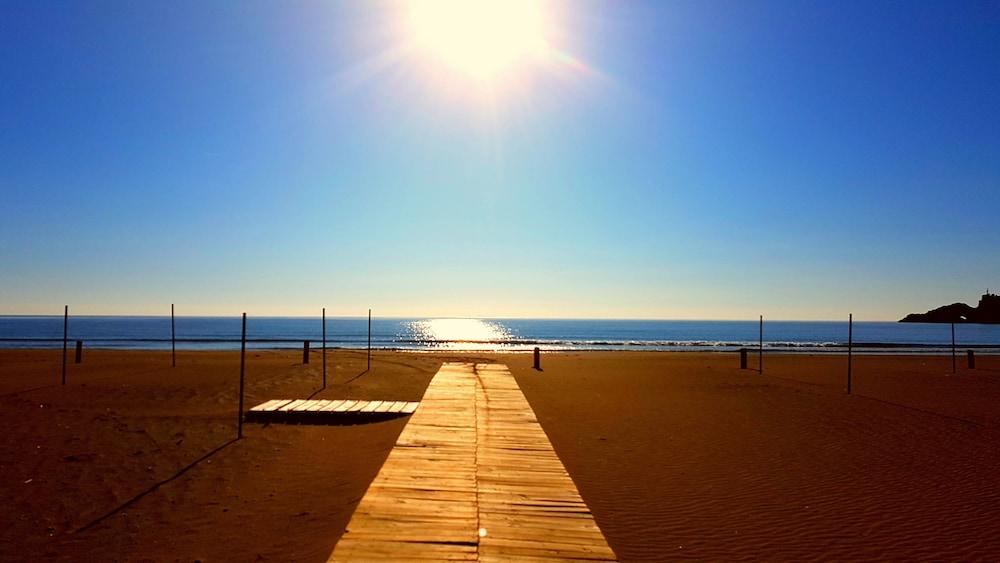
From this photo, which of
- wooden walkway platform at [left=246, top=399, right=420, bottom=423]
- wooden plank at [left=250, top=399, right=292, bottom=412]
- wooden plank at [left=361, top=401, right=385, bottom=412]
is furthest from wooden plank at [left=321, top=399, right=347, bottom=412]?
wooden plank at [left=250, top=399, right=292, bottom=412]

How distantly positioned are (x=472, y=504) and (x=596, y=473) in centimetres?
390

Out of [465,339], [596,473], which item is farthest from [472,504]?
[465,339]

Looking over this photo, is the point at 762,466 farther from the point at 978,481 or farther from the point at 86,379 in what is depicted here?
the point at 86,379

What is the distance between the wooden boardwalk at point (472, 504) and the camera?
4.75 m

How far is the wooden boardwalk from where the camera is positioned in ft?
15.6

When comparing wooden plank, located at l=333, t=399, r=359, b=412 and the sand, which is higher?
wooden plank, located at l=333, t=399, r=359, b=412

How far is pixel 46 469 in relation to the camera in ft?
28.0

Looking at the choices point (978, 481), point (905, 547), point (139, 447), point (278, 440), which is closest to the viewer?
point (905, 547)

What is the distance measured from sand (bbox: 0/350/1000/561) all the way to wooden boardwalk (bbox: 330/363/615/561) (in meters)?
0.88

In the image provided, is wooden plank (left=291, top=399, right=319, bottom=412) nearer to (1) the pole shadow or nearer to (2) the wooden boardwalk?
(1) the pole shadow

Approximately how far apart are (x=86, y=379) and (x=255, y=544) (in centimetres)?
1862

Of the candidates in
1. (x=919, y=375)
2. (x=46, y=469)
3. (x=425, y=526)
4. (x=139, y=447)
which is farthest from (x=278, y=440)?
(x=919, y=375)

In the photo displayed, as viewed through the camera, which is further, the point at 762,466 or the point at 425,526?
the point at 762,466

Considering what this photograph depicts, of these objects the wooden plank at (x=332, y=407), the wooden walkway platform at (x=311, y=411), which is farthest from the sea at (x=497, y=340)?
the wooden walkway platform at (x=311, y=411)
